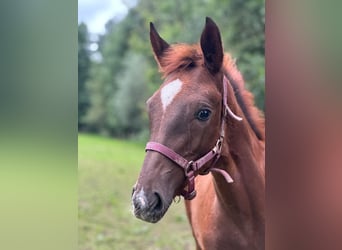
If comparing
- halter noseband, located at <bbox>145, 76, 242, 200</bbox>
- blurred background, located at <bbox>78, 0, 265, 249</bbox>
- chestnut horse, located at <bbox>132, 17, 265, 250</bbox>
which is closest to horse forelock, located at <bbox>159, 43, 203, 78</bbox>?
chestnut horse, located at <bbox>132, 17, 265, 250</bbox>

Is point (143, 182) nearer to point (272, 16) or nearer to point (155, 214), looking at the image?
point (155, 214)

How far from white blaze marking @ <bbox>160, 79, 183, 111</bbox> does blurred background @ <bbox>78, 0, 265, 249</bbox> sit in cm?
108

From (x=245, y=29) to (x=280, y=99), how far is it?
1.86 m

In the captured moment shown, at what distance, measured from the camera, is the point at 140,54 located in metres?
2.84

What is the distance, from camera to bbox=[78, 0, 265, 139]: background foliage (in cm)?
238

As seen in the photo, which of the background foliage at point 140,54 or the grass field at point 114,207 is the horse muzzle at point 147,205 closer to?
the grass field at point 114,207

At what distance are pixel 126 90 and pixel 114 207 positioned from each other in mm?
811

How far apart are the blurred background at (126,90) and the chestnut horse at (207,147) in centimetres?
84

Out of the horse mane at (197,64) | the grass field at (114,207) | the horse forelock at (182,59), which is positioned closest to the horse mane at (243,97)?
the horse mane at (197,64)

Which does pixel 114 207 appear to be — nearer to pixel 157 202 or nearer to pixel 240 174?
pixel 240 174

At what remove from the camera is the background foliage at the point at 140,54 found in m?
2.38

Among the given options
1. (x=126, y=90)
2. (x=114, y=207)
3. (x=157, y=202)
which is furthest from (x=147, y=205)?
(x=126, y=90)

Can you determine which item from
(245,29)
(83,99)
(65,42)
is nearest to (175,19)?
(245,29)

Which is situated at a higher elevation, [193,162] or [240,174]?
[193,162]
